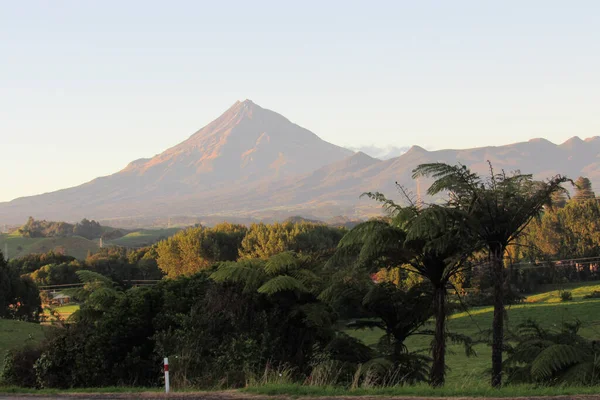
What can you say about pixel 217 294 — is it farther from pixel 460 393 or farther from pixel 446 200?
pixel 460 393

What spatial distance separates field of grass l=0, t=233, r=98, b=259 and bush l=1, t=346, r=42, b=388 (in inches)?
5521

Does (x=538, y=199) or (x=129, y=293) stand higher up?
(x=538, y=199)

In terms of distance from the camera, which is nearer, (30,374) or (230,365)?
(230,365)

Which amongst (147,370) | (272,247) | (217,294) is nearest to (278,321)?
(217,294)

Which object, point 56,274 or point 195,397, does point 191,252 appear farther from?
point 195,397

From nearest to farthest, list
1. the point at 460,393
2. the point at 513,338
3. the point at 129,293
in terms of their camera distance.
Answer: the point at 460,393 < the point at 513,338 < the point at 129,293

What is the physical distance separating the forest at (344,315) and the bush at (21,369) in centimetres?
4

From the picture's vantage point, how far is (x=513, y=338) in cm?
1844

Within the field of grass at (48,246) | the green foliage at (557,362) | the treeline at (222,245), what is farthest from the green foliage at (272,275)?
the field of grass at (48,246)

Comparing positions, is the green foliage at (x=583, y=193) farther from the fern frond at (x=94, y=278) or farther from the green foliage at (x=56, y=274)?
the fern frond at (x=94, y=278)

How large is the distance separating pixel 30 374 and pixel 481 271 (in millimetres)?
12312

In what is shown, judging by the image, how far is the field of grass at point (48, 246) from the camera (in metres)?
159

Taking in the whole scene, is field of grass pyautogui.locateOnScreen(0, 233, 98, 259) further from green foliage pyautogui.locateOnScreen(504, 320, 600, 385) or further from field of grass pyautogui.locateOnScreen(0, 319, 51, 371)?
green foliage pyautogui.locateOnScreen(504, 320, 600, 385)

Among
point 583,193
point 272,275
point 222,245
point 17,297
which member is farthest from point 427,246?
point 583,193
